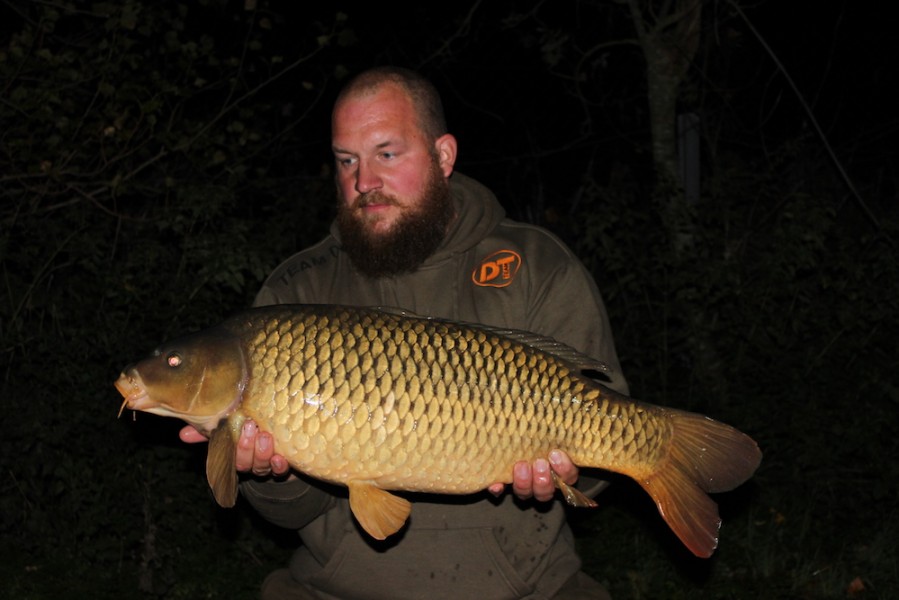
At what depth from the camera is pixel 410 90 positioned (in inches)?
98.1

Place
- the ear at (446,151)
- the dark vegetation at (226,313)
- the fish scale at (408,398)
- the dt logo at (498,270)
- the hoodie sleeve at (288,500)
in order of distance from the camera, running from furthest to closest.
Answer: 1. the dark vegetation at (226,313)
2. the ear at (446,151)
3. the dt logo at (498,270)
4. the hoodie sleeve at (288,500)
5. the fish scale at (408,398)

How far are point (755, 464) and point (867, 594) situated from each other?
6.87 ft

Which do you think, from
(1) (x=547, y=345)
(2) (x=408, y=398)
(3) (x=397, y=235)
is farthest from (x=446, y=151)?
(2) (x=408, y=398)

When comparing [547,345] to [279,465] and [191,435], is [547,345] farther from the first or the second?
[191,435]

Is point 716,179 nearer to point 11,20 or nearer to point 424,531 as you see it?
point 424,531

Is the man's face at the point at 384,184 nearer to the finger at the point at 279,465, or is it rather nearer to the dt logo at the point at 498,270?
the dt logo at the point at 498,270

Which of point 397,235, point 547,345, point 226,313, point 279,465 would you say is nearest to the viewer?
point 279,465

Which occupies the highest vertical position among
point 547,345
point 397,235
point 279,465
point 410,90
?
point 410,90

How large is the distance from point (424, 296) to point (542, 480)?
61 centimetres

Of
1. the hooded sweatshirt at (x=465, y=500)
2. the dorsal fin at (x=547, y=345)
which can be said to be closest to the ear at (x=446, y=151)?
the hooded sweatshirt at (x=465, y=500)

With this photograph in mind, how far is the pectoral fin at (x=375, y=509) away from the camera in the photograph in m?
2.01

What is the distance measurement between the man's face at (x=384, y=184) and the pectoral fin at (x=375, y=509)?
2.04 feet

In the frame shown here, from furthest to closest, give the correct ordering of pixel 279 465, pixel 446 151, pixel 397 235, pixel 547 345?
pixel 446 151
pixel 397 235
pixel 547 345
pixel 279 465

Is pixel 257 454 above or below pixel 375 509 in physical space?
above
